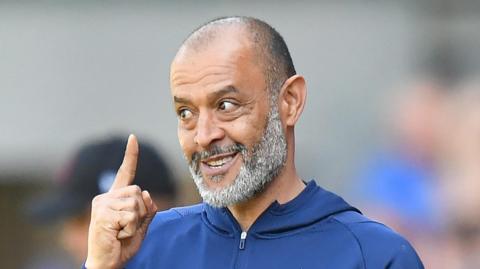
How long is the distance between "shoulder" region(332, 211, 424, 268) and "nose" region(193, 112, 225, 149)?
349 mm

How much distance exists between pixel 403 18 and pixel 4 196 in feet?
6.28

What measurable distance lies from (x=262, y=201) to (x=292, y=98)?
0.27 metres

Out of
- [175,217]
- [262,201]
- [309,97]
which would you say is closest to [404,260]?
[262,201]

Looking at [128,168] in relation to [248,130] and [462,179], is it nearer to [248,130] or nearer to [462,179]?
[248,130]

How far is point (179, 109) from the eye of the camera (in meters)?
2.97

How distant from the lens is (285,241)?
293cm

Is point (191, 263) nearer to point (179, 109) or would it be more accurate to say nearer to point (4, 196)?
point (179, 109)

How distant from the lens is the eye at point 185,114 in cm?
295

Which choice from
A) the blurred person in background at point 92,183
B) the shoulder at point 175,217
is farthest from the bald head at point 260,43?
the blurred person in background at point 92,183

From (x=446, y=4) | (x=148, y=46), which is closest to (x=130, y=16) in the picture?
(x=148, y=46)

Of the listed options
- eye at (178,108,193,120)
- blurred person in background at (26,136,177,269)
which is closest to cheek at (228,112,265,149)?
eye at (178,108,193,120)

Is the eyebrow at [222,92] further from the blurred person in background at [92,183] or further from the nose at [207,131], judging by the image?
the blurred person in background at [92,183]

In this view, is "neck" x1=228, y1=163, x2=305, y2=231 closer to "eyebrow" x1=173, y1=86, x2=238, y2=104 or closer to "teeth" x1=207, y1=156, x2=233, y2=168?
"teeth" x1=207, y1=156, x2=233, y2=168

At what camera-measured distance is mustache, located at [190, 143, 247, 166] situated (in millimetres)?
2904
